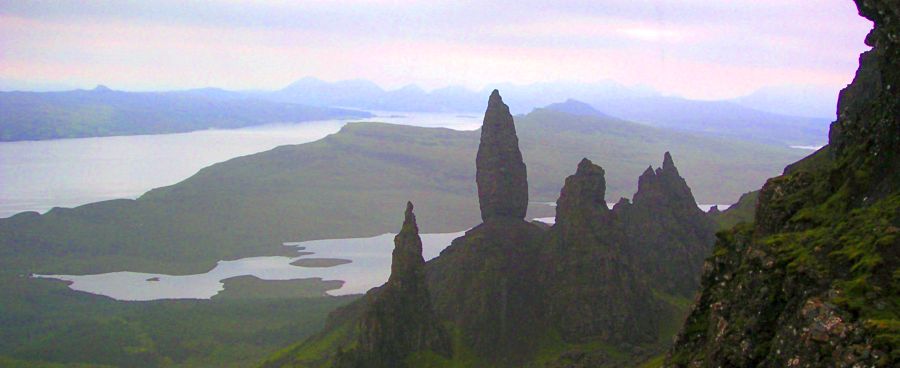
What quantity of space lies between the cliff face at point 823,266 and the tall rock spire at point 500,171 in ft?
258

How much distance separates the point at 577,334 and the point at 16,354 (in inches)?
4055

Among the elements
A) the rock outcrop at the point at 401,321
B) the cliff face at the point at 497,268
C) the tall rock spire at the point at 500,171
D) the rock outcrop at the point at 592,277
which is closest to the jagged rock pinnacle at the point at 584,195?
the rock outcrop at the point at 592,277

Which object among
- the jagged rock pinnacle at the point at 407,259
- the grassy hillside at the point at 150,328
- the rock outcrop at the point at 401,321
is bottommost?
the grassy hillside at the point at 150,328

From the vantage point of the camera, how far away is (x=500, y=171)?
369 ft

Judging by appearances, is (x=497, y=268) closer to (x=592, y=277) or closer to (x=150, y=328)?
(x=592, y=277)

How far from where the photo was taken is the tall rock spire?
112 metres

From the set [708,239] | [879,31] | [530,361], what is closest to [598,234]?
[530,361]

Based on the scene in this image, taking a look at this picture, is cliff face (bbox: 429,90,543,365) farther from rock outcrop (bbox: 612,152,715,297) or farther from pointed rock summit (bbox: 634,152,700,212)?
pointed rock summit (bbox: 634,152,700,212)

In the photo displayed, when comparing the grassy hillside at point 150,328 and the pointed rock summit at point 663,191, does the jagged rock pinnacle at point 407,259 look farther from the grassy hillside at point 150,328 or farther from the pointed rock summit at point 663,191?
the grassy hillside at point 150,328

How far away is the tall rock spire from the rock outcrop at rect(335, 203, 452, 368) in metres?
20.1

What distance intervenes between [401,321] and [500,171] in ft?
97.2

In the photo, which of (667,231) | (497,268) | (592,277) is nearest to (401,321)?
(497,268)

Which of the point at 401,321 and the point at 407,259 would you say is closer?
the point at 401,321

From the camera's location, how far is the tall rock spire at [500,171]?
367 feet
